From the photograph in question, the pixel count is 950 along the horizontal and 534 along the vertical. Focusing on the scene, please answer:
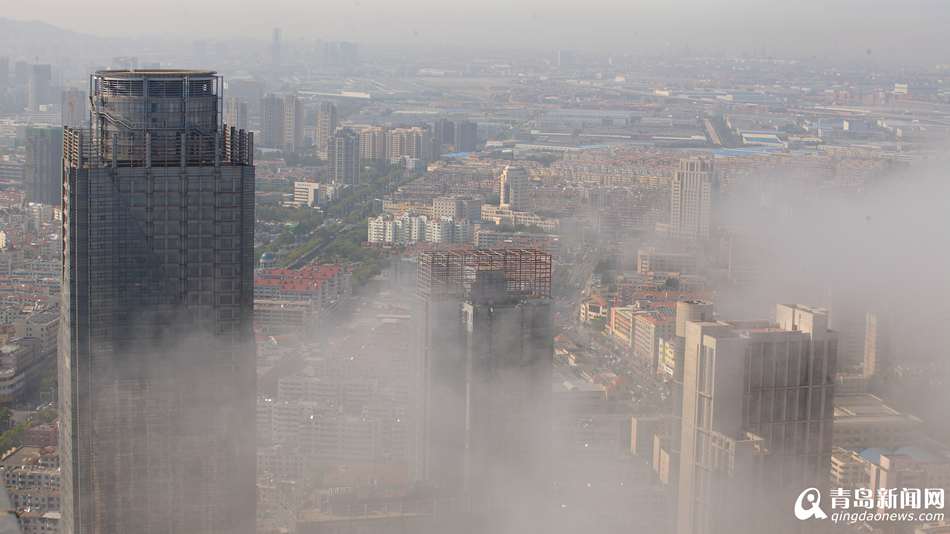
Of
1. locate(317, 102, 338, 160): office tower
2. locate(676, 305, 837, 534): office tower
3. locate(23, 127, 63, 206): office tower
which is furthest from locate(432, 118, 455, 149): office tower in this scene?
locate(676, 305, 837, 534): office tower

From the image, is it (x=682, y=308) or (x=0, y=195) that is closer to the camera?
(x=682, y=308)

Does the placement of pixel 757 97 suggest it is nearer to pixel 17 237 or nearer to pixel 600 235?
pixel 600 235

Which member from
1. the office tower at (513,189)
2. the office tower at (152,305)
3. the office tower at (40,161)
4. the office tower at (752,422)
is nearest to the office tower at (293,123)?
the office tower at (513,189)

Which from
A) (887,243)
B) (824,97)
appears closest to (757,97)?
(824,97)

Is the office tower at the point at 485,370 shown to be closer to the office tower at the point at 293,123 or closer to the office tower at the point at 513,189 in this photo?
the office tower at the point at 513,189

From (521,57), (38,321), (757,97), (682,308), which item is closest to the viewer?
(682,308)

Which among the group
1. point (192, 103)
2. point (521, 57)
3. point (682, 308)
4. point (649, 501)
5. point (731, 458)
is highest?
point (521, 57)

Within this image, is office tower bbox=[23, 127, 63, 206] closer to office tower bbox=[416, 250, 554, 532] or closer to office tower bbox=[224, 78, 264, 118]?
office tower bbox=[224, 78, 264, 118]
